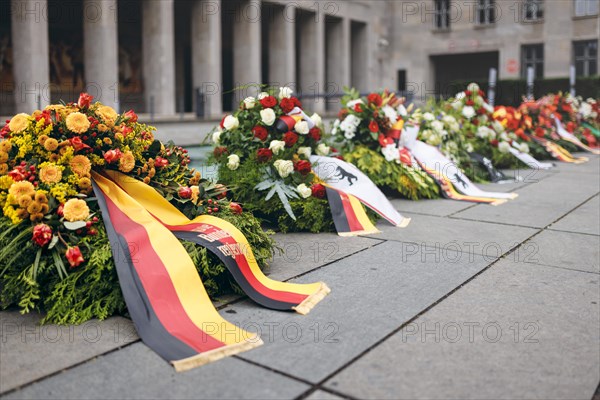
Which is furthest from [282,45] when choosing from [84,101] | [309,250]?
[84,101]

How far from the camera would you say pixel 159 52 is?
27.7m

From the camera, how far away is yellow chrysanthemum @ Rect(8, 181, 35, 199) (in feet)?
12.5

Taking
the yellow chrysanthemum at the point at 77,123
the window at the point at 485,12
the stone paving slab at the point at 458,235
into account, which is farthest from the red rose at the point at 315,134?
the window at the point at 485,12

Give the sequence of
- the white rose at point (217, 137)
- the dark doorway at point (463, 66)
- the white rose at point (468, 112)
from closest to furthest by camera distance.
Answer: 1. the white rose at point (217, 137)
2. the white rose at point (468, 112)
3. the dark doorway at point (463, 66)

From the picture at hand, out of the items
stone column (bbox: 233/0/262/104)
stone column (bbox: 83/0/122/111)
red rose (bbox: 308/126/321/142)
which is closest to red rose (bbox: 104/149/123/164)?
red rose (bbox: 308/126/321/142)

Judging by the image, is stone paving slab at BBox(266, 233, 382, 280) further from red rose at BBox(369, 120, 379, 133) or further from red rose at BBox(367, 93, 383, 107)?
red rose at BBox(367, 93, 383, 107)

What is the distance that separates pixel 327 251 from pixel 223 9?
98.5 ft

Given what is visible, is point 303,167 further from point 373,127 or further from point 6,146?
point 6,146

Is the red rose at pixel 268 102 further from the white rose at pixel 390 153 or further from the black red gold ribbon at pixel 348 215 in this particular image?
the white rose at pixel 390 153

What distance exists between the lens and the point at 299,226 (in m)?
5.93

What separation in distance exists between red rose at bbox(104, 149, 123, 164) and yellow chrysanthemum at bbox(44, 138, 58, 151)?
0.32 meters

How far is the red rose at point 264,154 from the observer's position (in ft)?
19.9

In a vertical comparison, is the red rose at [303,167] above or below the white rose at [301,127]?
below

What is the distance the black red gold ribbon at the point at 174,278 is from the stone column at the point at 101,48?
71.2 feet
